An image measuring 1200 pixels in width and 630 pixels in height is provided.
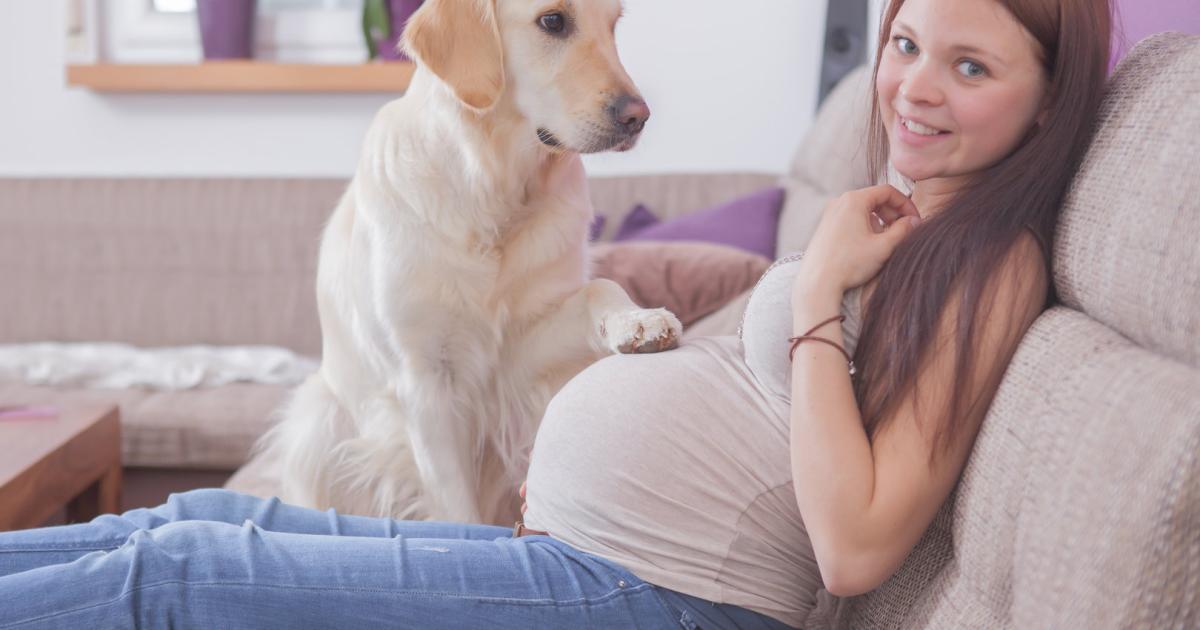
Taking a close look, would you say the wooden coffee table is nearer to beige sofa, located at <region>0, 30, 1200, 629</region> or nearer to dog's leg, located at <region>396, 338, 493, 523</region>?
dog's leg, located at <region>396, 338, 493, 523</region>

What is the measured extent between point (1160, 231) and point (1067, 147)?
209 millimetres

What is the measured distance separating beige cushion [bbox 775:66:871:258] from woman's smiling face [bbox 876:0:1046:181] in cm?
117

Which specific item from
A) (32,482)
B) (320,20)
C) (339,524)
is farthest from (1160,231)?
(320,20)

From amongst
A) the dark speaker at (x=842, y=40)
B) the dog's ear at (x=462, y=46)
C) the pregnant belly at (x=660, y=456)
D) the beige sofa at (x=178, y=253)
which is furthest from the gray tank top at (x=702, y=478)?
the dark speaker at (x=842, y=40)

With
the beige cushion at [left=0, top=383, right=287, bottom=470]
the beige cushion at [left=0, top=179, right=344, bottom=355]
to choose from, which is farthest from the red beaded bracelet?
the beige cushion at [left=0, top=179, right=344, bottom=355]

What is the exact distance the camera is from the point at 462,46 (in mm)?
1466

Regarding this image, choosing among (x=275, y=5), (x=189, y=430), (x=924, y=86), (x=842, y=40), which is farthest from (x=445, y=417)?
(x=275, y=5)

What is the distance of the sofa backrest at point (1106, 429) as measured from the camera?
665mm

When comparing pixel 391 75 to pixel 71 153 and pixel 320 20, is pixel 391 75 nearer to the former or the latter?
pixel 320 20

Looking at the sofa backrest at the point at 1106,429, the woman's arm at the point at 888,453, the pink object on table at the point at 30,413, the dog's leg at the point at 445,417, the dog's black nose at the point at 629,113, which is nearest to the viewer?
the sofa backrest at the point at 1106,429

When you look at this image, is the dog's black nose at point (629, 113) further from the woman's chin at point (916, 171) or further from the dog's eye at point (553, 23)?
the woman's chin at point (916, 171)

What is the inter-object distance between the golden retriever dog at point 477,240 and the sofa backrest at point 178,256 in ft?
5.02

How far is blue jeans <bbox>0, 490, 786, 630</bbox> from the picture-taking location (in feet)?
3.25

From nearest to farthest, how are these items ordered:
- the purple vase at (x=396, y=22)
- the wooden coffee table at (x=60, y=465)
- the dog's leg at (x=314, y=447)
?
the dog's leg at (x=314, y=447) → the wooden coffee table at (x=60, y=465) → the purple vase at (x=396, y=22)
